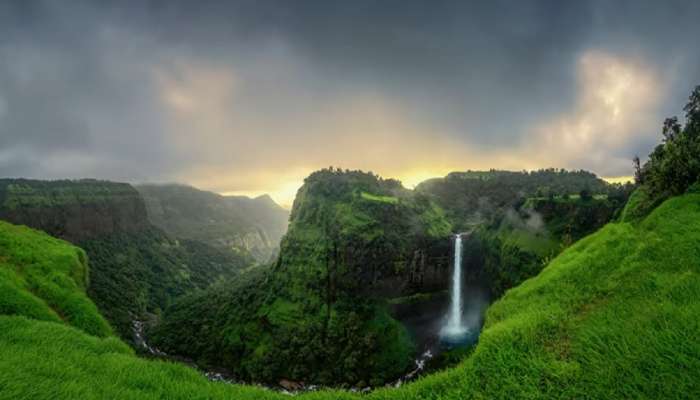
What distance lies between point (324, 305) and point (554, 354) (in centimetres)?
7961

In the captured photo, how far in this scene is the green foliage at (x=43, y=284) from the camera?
1121 centimetres

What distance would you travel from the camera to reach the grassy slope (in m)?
6.61

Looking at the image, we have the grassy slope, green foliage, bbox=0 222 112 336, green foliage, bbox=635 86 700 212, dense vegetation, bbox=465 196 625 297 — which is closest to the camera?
the grassy slope

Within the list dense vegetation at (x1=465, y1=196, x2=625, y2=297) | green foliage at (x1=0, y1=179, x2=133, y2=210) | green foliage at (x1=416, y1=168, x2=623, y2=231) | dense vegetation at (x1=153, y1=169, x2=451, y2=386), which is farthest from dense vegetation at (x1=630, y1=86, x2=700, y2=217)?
green foliage at (x1=0, y1=179, x2=133, y2=210)

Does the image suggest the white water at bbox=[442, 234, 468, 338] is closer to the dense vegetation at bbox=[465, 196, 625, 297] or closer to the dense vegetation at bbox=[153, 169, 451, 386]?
the dense vegetation at bbox=[153, 169, 451, 386]

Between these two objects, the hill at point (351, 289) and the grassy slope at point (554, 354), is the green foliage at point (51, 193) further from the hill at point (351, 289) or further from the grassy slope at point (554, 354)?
the grassy slope at point (554, 354)

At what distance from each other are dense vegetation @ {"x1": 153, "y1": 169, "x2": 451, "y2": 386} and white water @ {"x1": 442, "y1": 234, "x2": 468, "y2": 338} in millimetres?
6062

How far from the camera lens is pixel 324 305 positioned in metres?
82.8

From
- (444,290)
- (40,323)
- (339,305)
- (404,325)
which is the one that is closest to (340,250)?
(339,305)

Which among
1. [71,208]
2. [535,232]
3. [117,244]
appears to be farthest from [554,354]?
[117,244]

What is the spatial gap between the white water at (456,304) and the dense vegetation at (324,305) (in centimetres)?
606

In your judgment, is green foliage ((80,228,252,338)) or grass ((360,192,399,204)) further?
grass ((360,192,399,204))

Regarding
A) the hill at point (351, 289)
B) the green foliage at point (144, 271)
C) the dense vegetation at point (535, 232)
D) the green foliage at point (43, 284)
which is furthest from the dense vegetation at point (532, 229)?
the green foliage at point (144, 271)

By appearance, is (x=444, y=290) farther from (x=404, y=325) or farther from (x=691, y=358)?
(x=691, y=358)
